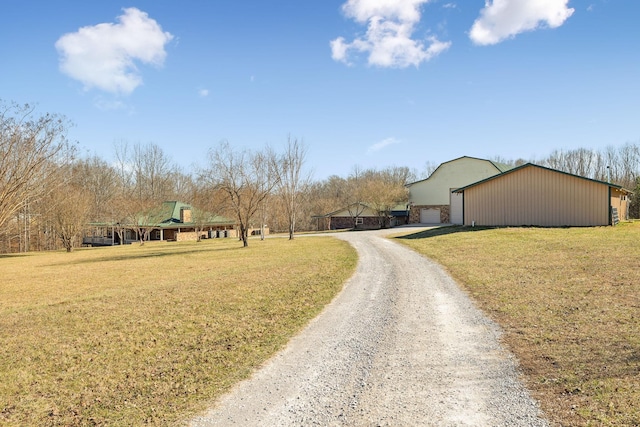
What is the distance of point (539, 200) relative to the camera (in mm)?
26125

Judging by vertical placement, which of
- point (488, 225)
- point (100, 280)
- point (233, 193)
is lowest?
point (100, 280)

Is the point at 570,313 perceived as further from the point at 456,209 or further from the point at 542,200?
the point at 456,209

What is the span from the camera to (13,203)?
17625mm

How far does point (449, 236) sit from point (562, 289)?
564 inches

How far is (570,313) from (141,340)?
879 cm

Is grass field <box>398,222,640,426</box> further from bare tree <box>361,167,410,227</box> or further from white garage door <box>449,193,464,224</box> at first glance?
bare tree <box>361,167,410,227</box>

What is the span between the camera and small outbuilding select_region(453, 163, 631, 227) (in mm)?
24562

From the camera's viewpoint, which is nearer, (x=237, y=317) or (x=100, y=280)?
(x=237, y=317)

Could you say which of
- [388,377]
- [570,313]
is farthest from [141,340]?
[570,313]

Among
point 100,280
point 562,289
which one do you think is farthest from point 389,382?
point 100,280

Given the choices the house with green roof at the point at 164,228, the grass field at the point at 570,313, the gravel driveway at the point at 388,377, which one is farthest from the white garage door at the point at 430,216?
the gravel driveway at the point at 388,377

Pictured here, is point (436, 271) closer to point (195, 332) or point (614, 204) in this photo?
point (195, 332)

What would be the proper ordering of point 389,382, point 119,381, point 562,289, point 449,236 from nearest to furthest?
point 389,382
point 119,381
point 562,289
point 449,236

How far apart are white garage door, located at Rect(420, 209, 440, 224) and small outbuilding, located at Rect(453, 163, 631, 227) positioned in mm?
16180
